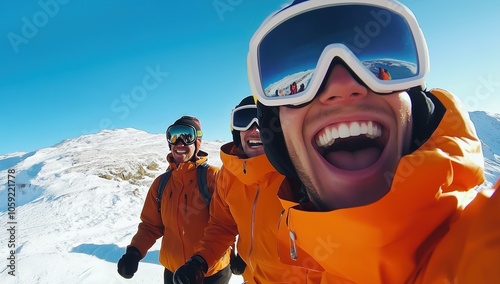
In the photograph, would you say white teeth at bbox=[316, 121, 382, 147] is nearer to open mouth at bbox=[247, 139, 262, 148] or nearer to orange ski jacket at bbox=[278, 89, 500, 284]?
orange ski jacket at bbox=[278, 89, 500, 284]

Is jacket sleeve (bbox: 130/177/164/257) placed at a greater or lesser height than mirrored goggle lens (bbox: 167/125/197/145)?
lesser

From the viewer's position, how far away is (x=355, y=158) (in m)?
1.09

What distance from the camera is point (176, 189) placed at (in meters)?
3.15

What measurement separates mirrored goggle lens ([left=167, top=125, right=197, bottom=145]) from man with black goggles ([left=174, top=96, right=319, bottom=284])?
1172mm

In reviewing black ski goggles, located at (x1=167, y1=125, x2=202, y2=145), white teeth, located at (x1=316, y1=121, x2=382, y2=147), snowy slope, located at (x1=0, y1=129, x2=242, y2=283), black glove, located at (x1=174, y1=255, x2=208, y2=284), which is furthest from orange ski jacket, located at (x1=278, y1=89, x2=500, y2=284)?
snowy slope, located at (x1=0, y1=129, x2=242, y2=283)

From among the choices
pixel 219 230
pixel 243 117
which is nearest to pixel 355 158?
pixel 219 230

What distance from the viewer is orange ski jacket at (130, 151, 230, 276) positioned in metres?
2.89

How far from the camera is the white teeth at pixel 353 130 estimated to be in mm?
1037

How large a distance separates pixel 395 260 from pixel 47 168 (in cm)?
2197

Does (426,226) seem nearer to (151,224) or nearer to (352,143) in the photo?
(352,143)

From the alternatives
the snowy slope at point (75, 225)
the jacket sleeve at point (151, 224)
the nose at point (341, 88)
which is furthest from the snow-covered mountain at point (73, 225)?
the nose at point (341, 88)

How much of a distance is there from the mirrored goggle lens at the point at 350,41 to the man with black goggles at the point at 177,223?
2073 mm

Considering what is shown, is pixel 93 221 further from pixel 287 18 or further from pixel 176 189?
pixel 287 18

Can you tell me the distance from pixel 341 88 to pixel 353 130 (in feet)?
0.56
